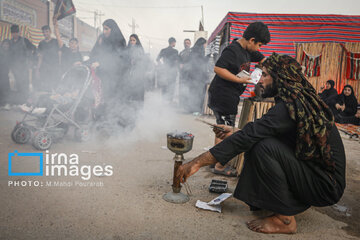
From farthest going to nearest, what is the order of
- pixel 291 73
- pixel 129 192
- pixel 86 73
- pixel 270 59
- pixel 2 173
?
pixel 86 73 < pixel 2 173 < pixel 129 192 < pixel 270 59 < pixel 291 73

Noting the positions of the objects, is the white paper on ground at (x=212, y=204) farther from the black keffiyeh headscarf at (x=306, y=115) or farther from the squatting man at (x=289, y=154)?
the black keffiyeh headscarf at (x=306, y=115)

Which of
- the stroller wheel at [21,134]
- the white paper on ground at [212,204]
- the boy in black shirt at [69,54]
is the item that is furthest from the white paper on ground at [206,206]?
the boy in black shirt at [69,54]

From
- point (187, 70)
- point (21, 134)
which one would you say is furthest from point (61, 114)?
point (187, 70)

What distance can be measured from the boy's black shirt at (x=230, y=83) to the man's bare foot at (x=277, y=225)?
1.48m

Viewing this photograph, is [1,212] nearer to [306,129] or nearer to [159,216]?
[159,216]

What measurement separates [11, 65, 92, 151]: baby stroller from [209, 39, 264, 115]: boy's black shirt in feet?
7.45

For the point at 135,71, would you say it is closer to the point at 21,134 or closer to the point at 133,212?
the point at 21,134

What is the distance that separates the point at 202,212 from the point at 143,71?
413 cm

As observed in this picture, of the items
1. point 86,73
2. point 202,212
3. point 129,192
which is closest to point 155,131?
point 86,73

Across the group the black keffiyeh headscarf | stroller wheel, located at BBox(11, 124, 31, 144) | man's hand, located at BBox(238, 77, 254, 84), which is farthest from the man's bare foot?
stroller wheel, located at BBox(11, 124, 31, 144)

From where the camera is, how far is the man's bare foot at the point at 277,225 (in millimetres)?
1975

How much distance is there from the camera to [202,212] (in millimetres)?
2256

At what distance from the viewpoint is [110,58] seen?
4.92m

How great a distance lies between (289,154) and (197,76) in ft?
23.5
